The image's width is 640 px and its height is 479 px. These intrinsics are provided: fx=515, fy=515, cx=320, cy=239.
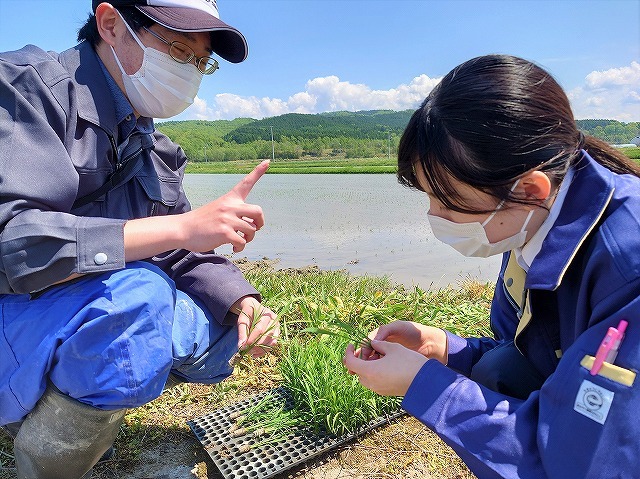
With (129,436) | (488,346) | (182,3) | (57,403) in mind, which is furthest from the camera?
(129,436)

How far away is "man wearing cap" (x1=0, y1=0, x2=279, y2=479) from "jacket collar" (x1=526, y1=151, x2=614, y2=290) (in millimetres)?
843

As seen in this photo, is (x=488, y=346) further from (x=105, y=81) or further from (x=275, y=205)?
(x=275, y=205)

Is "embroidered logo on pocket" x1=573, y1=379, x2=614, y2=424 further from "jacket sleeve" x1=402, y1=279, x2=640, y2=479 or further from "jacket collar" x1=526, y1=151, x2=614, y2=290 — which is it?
"jacket collar" x1=526, y1=151, x2=614, y2=290

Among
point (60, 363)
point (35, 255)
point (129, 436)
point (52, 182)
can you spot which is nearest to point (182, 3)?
point (52, 182)

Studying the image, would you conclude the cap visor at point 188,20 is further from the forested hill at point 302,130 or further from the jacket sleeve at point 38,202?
the forested hill at point 302,130

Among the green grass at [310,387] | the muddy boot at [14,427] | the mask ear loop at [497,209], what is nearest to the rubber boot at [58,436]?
the muddy boot at [14,427]

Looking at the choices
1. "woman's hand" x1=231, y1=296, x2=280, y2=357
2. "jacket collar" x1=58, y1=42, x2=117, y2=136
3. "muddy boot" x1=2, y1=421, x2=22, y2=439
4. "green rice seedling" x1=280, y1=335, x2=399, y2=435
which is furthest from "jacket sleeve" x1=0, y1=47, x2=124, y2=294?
"green rice seedling" x1=280, y1=335, x2=399, y2=435

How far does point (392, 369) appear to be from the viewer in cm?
146

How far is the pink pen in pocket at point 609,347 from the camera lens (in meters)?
1.08

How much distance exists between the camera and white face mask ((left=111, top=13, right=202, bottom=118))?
1.91 m

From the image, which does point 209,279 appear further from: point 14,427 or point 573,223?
point 573,223

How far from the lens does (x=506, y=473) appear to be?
3.95 feet

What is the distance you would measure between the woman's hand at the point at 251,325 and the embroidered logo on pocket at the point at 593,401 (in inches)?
47.9

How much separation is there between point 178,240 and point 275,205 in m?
10.4
